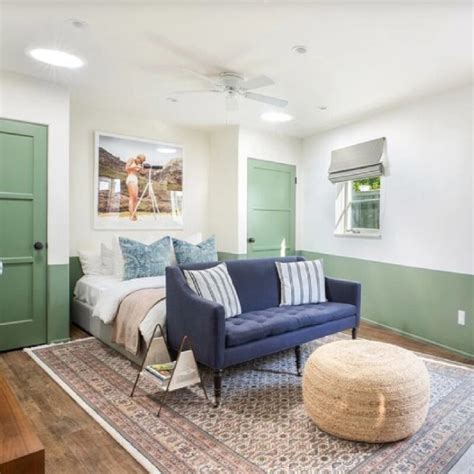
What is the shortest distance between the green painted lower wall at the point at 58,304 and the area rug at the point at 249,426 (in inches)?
20.9

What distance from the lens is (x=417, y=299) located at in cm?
388

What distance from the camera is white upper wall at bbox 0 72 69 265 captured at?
10.7 feet

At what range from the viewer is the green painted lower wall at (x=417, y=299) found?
3.46m

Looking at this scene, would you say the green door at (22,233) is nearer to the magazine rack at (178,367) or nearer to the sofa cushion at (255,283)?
the magazine rack at (178,367)

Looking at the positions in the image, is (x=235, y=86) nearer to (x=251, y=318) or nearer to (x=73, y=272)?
(x=251, y=318)

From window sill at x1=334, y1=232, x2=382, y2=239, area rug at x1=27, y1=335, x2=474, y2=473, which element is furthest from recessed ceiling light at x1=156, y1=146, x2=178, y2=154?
area rug at x1=27, y1=335, x2=474, y2=473

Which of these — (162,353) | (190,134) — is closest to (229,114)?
(190,134)

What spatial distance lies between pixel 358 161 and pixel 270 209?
136 cm

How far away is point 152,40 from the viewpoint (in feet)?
8.55

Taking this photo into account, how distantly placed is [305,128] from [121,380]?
3.84 meters

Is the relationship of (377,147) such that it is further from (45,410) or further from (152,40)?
(45,410)

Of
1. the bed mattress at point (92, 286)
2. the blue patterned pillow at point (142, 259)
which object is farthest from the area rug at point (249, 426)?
the blue patterned pillow at point (142, 259)

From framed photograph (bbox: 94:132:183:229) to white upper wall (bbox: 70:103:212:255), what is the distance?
75mm

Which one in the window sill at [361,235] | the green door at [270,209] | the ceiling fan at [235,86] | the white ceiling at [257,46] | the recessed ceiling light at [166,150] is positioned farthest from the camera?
the green door at [270,209]
